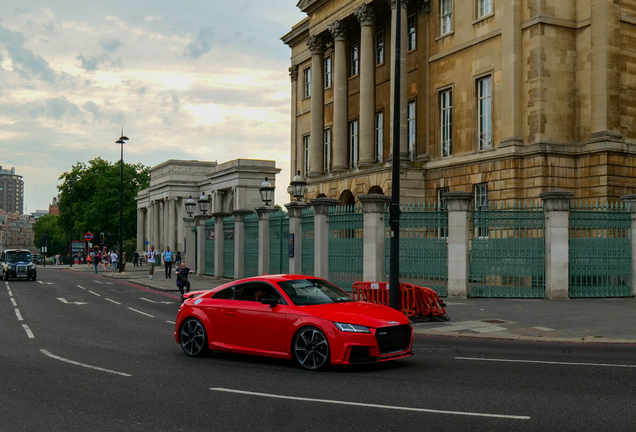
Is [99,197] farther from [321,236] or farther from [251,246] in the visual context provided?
[321,236]

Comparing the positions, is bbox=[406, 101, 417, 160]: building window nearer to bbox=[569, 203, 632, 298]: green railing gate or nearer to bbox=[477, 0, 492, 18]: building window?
bbox=[477, 0, 492, 18]: building window

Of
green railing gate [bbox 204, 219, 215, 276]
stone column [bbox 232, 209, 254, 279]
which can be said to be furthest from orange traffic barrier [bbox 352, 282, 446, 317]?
green railing gate [bbox 204, 219, 215, 276]

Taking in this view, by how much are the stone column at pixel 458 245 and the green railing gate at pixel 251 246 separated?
40.8 ft

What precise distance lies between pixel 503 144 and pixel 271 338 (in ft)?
69.6

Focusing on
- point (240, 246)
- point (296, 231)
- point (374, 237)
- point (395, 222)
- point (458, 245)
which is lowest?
point (240, 246)

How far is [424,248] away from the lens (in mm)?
22156

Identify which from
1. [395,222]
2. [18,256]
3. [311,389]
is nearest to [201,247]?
[18,256]

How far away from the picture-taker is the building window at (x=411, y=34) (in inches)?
1421

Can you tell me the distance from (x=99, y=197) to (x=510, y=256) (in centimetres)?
8843

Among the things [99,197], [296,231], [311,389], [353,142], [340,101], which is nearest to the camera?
[311,389]

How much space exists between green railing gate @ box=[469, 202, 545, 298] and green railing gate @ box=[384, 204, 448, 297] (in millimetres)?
958

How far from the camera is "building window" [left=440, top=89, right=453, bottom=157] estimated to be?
3341cm

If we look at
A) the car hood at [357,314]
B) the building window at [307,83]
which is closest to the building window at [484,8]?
the building window at [307,83]

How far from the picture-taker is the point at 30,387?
8.92 meters
